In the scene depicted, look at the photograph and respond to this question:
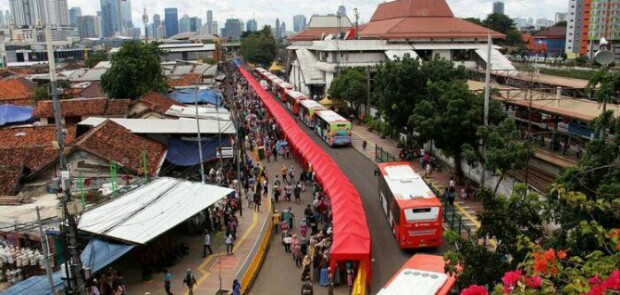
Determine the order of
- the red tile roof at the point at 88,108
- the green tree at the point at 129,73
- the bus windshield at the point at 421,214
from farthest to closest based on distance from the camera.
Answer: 1. the green tree at the point at 129,73
2. the red tile roof at the point at 88,108
3. the bus windshield at the point at 421,214

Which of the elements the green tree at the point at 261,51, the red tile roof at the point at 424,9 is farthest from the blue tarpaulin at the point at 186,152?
the green tree at the point at 261,51

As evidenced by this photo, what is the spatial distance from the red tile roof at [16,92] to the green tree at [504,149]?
43206 millimetres

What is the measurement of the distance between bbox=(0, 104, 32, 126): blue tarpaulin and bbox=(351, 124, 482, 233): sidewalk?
902 inches

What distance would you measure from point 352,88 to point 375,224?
24.2 m

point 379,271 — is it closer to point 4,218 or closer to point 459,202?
point 459,202

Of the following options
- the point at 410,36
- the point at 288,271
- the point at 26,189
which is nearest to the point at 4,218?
the point at 26,189

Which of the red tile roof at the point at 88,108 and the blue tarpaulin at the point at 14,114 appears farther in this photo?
the blue tarpaulin at the point at 14,114

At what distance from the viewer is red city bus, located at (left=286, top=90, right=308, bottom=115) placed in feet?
161

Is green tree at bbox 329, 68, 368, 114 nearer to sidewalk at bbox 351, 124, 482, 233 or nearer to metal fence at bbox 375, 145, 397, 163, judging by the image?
sidewalk at bbox 351, 124, 482, 233

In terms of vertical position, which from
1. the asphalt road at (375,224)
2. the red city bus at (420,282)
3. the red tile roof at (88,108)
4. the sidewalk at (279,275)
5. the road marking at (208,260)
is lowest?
the sidewalk at (279,275)

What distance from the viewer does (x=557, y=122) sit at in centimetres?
2388

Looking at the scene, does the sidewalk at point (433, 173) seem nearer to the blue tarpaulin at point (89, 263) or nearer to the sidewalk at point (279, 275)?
the sidewalk at point (279, 275)

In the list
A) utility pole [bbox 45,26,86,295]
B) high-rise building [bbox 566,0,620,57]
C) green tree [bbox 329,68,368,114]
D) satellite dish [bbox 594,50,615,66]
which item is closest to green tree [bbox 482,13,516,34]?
high-rise building [bbox 566,0,620,57]

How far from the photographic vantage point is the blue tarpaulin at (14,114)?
3610 centimetres
